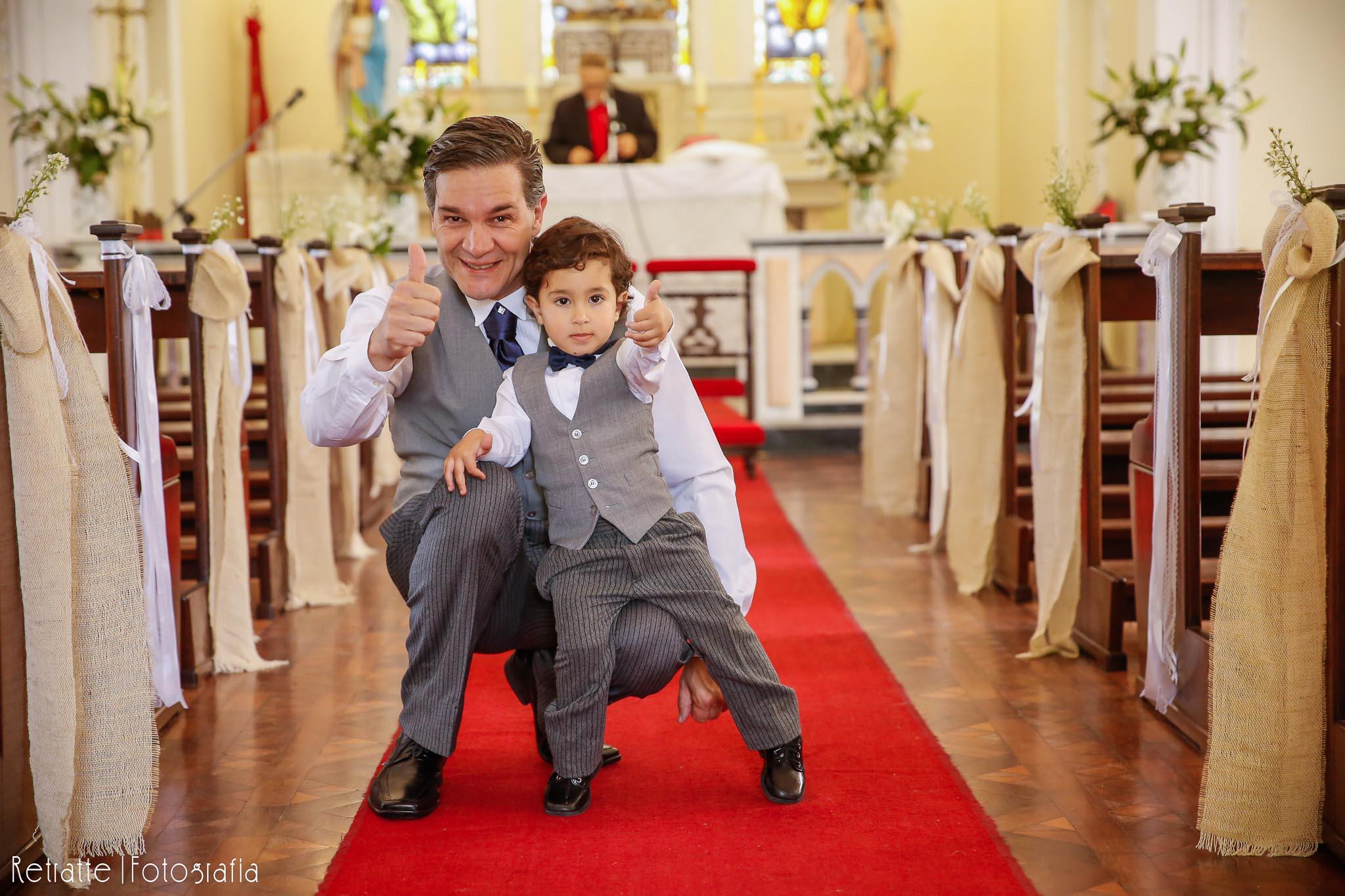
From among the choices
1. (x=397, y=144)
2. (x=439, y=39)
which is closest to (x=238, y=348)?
(x=397, y=144)

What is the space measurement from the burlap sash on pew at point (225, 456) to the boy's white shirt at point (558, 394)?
4.93 feet

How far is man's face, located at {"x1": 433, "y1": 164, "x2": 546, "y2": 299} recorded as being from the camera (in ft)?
8.17

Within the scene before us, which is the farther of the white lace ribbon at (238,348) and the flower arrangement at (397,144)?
the flower arrangement at (397,144)

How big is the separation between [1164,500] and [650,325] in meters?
1.45

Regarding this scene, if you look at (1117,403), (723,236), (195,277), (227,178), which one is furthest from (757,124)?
(195,277)

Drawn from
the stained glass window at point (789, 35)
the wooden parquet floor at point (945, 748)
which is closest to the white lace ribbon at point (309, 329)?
the wooden parquet floor at point (945, 748)

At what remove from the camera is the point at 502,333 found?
2592 millimetres

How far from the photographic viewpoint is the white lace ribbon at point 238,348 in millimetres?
3650

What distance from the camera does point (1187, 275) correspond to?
3020 mm

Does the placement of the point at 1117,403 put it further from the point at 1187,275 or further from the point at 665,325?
the point at 665,325

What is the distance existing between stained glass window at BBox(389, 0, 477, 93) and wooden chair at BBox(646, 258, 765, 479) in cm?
471

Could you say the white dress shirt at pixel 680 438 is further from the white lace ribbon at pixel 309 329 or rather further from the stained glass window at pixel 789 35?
the stained glass window at pixel 789 35

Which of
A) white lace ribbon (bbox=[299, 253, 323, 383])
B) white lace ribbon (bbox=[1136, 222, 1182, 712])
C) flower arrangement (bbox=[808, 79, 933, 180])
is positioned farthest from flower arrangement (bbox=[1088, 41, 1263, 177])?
white lace ribbon (bbox=[299, 253, 323, 383])

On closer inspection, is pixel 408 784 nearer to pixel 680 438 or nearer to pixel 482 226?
pixel 680 438
